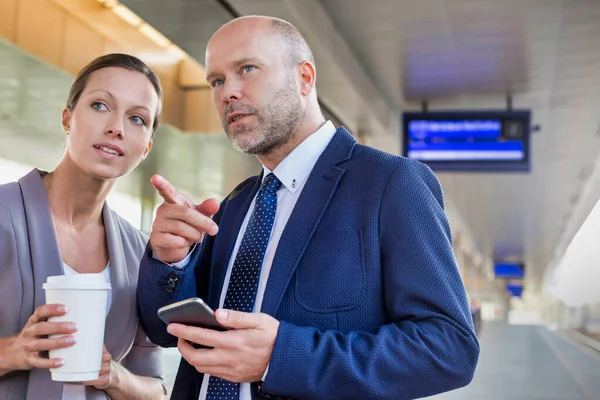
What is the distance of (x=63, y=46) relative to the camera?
4.21 m

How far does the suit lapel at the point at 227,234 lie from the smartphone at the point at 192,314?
348 millimetres

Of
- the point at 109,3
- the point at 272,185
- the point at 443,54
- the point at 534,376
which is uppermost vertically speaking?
the point at 443,54

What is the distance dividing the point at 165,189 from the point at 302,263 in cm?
34

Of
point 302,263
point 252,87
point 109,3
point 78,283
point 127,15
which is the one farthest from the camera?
point 127,15

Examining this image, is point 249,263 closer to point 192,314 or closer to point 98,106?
point 192,314

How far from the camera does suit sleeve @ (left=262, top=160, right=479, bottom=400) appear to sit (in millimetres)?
1267

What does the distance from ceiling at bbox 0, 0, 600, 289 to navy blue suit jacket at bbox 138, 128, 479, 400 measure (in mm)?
2803

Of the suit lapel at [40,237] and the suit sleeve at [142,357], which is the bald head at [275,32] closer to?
the suit lapel at [40,237]

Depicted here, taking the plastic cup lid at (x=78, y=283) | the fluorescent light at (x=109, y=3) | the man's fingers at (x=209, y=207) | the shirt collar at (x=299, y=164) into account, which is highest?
the fluorescent light at (x=109, y=3)

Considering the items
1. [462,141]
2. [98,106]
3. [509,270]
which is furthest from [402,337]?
[509,270]

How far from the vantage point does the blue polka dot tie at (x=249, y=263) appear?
56.3 inches

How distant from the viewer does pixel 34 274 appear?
65.1 inches

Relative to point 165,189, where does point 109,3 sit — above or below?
above

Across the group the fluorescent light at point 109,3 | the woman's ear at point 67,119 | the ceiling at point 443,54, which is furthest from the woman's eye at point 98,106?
the fluorescent light at point 109,3
